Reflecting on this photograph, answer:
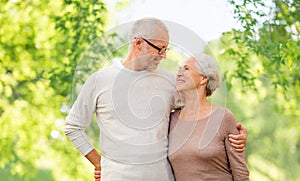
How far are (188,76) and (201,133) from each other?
0.25m

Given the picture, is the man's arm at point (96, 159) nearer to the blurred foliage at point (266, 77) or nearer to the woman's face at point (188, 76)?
the woman's face at point (188, 76)

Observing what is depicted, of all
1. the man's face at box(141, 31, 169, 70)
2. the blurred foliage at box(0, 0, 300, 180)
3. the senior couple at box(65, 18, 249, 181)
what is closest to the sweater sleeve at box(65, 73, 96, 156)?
the senior couple at box(65, 18, 249, 181)

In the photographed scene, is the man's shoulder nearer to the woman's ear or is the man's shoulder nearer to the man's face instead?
the man's face

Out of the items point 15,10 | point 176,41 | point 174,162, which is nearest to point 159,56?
point 176,41

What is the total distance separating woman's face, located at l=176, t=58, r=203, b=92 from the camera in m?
2.82

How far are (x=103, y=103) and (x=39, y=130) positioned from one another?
184 inches

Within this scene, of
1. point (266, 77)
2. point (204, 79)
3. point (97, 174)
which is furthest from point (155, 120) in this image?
point (266, 77)

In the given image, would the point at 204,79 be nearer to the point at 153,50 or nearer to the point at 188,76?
the point at 188,76

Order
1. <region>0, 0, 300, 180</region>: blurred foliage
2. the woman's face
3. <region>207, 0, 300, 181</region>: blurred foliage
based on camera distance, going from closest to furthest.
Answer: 1. the woman's face
2. <region>207, 0, 300, 181</region>: blurred foliage
3. <region>0, 0, 300, 180</region>: blurred foliage

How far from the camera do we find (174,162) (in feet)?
9.27

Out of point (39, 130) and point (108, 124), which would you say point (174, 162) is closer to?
point (108, 124)

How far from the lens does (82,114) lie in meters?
2.83

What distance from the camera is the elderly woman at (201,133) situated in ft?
9.30

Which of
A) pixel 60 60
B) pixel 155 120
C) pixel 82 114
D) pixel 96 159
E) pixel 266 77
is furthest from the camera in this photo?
pixel 266 77
